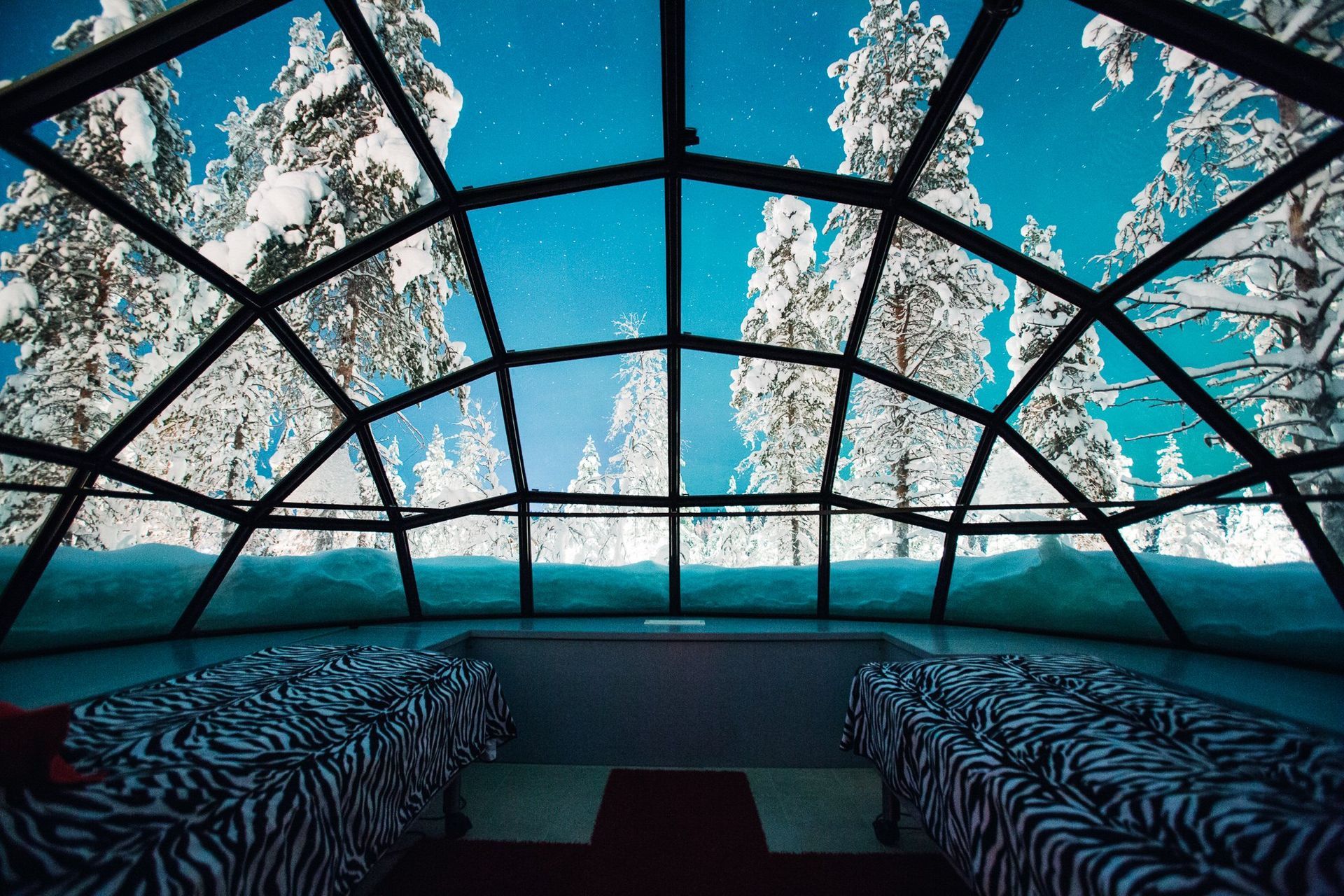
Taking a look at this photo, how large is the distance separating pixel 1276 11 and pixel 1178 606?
430 centimetres

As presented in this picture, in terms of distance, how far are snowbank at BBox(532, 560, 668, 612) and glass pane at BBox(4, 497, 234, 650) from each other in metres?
3.22

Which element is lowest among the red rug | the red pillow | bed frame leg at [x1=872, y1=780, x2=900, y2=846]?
the red rug

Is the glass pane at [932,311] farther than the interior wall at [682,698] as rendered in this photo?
No

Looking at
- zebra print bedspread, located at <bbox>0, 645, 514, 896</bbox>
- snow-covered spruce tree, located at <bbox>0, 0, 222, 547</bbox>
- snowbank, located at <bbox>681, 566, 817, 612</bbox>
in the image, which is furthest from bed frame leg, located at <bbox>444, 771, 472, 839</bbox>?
snow-covered spruce tree, located at <bbox>0, 0, 222, 547</bbox>

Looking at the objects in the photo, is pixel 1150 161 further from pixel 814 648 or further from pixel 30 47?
pixel 30 47

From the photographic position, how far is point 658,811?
3.70m

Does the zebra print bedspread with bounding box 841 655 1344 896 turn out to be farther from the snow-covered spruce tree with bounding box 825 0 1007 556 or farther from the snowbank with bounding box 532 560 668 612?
the snowbank with bounding box 532 560 668 612

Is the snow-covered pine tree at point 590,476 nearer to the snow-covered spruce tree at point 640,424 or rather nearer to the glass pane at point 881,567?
the snow-covered spruce tree at point 640,424

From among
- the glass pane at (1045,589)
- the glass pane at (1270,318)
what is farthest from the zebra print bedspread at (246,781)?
the glass pane at (1270,318)

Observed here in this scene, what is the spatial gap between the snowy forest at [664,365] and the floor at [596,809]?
2.11m

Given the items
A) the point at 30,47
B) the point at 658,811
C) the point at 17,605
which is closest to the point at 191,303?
the point at 30,47

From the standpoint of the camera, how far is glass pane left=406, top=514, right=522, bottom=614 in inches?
240

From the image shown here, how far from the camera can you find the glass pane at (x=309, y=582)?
204 inches

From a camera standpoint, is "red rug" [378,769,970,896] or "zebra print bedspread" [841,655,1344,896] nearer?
"zebra print bedspread" [841,655,1344,896]
